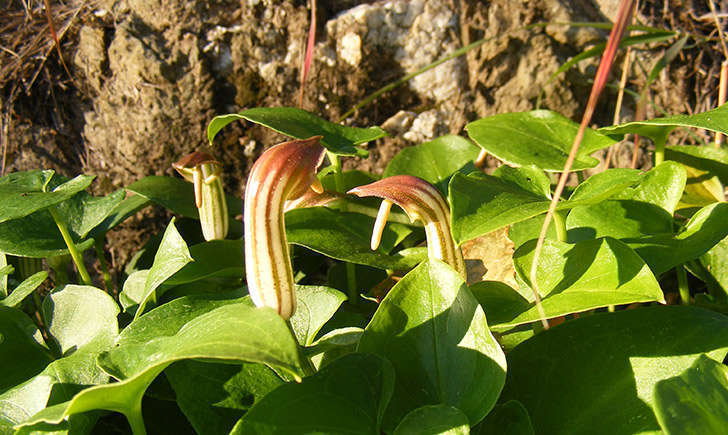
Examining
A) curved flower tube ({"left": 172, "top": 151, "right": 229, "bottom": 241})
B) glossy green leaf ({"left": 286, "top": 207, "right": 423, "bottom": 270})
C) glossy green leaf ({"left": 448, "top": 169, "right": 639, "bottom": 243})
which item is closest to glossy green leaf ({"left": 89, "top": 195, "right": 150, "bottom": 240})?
curved flower tube ({"left": 172, "top": 151, "right": 229, "bottom": 241})

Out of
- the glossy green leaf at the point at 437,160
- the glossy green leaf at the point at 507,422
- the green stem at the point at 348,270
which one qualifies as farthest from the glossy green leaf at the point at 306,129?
the glossy green leaf at the point at 507,422

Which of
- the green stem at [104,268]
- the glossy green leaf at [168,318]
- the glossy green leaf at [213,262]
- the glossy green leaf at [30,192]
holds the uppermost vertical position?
the glossy green leaf at [30,192]

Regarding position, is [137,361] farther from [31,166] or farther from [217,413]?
[31,166]

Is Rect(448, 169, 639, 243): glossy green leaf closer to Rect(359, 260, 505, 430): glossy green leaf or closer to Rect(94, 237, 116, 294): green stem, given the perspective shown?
Rect(359, 260, 505, 430): glossy green leaf

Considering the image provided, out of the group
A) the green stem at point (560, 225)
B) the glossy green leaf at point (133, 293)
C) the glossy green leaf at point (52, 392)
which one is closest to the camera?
the glossy green leaf at point (52, 392)

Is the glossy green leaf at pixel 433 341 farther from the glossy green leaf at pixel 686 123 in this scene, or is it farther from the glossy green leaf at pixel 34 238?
the glossy green leaf at pixel 34 238

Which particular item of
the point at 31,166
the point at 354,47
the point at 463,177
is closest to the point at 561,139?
the point at 463,177

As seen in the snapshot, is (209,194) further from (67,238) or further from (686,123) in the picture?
(686,123)
